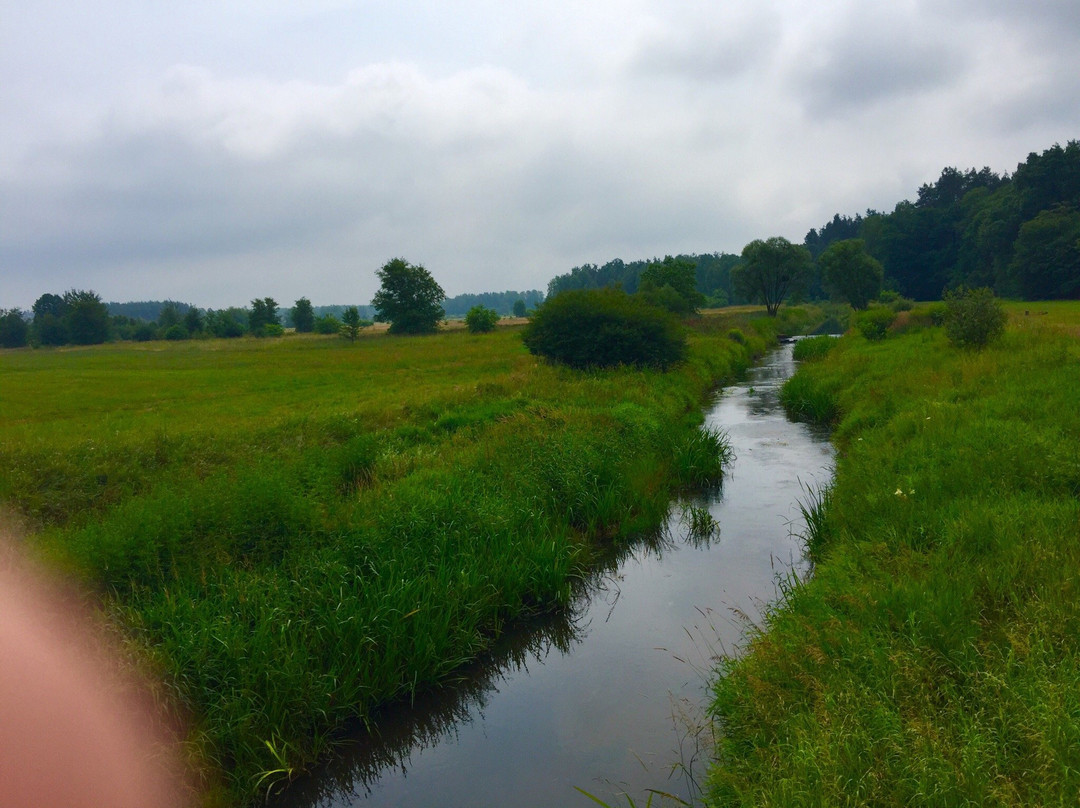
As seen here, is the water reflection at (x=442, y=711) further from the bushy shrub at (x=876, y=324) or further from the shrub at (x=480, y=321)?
the shrub at (x=480, y=321)

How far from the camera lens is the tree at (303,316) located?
104m

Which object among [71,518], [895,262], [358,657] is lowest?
[358,657]

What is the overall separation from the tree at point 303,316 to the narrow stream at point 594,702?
10180 cm

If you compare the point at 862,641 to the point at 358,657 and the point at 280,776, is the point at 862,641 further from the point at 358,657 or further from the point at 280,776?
the point at 280,776

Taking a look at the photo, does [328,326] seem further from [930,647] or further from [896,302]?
[930,647]

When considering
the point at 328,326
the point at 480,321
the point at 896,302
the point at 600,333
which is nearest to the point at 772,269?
the point at 896,302

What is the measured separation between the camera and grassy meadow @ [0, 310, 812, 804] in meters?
6.46

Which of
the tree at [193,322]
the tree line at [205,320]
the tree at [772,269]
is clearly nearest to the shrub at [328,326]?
the tree line at [205,320]

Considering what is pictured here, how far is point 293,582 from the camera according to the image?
26.0 ft

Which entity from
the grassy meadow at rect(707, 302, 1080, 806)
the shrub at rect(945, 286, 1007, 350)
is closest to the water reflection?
the grassy meadow at rect(707, 302, 1080, 806)

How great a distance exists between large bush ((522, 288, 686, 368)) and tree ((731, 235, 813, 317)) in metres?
55.2

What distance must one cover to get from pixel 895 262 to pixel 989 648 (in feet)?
323

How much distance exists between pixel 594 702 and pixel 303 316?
348 ft

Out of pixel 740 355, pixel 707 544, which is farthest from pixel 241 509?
pixel 740 355
